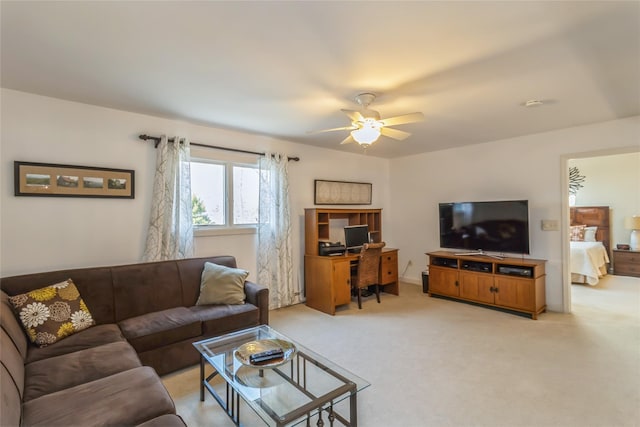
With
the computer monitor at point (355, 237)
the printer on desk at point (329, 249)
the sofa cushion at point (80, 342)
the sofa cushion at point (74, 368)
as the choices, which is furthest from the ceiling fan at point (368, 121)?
the sofa cushion at point (80, 342)

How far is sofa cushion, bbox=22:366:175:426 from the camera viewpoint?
1.36 meters

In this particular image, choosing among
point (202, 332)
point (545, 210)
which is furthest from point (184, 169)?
point (545, 210)

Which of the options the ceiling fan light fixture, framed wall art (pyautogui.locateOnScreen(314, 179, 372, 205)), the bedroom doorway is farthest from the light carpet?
the bedroom doorway

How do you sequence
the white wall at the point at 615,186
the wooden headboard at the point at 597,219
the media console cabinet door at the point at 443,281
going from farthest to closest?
1. the wooden headboard at the point at 597,219
2. the white wall at the point at 615,186
3. the media console cabinet door at the point at 443,281

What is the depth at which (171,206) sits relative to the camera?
3342 millimetres

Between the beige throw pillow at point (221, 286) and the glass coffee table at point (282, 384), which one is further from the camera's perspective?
the beige throw pillow at point (221, 286)

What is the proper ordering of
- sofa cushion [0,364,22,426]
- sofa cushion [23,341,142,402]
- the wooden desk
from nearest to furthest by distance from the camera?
sofa cushion [0,364,22,426] → sofa cushion [23,341,142,402] → the wooden desk

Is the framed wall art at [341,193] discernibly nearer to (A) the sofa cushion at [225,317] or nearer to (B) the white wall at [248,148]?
(B) the white wall at [248,148]

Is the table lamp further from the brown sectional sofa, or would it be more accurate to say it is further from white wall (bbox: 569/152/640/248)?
the brown sectional sofa

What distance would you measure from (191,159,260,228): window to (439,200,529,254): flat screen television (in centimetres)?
300

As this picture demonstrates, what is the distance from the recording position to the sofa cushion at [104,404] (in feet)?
4.45

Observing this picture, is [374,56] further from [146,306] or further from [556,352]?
[556,352]

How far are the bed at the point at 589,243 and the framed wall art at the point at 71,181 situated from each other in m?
6.95

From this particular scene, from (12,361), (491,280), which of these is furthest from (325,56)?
(491,280)
